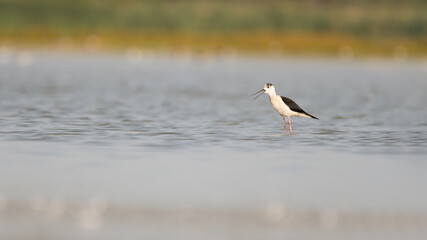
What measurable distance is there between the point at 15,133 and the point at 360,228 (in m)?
8.98

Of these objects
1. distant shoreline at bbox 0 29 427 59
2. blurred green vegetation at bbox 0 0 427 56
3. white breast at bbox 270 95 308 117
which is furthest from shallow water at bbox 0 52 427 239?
blurred green vegetation at bbox 0 0 427 56

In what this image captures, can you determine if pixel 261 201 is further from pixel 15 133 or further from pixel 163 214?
pixel 15 133

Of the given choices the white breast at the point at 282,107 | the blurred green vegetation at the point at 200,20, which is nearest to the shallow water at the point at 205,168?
the white breast at the point at 282,107

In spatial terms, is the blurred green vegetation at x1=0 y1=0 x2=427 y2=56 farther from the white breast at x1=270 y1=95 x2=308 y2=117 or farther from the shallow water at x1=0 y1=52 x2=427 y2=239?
the white breast at x1=270 y1=95 x2=308 y2=117

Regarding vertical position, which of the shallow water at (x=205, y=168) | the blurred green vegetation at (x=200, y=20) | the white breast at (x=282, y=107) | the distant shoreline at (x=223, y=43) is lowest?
the shallow water at (x=205, y=168)

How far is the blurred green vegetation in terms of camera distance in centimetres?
8206

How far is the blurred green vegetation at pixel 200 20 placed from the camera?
82.1 meters

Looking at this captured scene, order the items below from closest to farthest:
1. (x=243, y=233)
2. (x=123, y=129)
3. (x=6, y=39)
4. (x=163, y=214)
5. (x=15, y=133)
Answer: (x=243, y=233), (x=163, y=214), (x=15, y=133), (x=123, y=129), (x=6, y=39)

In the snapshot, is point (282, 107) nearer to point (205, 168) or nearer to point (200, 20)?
point (205, 168)

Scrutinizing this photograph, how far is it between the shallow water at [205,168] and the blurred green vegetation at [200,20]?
5344 cm

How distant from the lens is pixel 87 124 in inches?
731

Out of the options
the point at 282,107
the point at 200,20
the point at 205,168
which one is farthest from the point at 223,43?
the point at 205,168

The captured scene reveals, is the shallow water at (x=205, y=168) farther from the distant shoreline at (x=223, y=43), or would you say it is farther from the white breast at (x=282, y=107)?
the distant shoreline at (x=223, y=43)

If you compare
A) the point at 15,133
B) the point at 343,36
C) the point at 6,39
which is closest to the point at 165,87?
the point at 15,133
